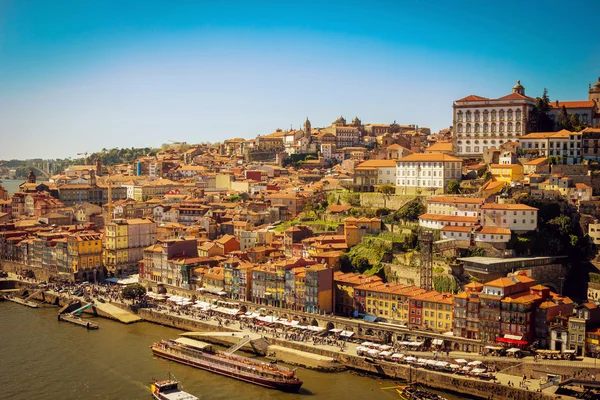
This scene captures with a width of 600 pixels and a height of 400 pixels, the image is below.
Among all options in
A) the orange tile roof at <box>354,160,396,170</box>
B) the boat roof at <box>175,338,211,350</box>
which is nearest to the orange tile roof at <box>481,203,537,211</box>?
the orange tile roof at <box>354,160,396,170</box>

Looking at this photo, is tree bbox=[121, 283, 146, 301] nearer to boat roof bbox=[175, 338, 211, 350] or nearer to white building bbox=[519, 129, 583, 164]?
boat roof bbox=[175, 338, 211, 350]

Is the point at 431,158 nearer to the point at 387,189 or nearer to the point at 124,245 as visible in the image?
the point at 387,189

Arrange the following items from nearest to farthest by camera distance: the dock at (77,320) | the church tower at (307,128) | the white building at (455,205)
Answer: the dock at (77,320), the white building at (455,205), the church tower at (307,128)

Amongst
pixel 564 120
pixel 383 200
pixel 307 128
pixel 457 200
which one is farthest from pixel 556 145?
pixel 307 128

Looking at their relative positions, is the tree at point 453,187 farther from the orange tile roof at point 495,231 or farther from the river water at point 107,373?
the river water at point 107,373

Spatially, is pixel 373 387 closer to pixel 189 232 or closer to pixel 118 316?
pixel 118 316

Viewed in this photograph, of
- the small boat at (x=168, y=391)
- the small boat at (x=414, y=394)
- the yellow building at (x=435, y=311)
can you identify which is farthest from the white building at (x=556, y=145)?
the small boat at (x=168, y=391)
